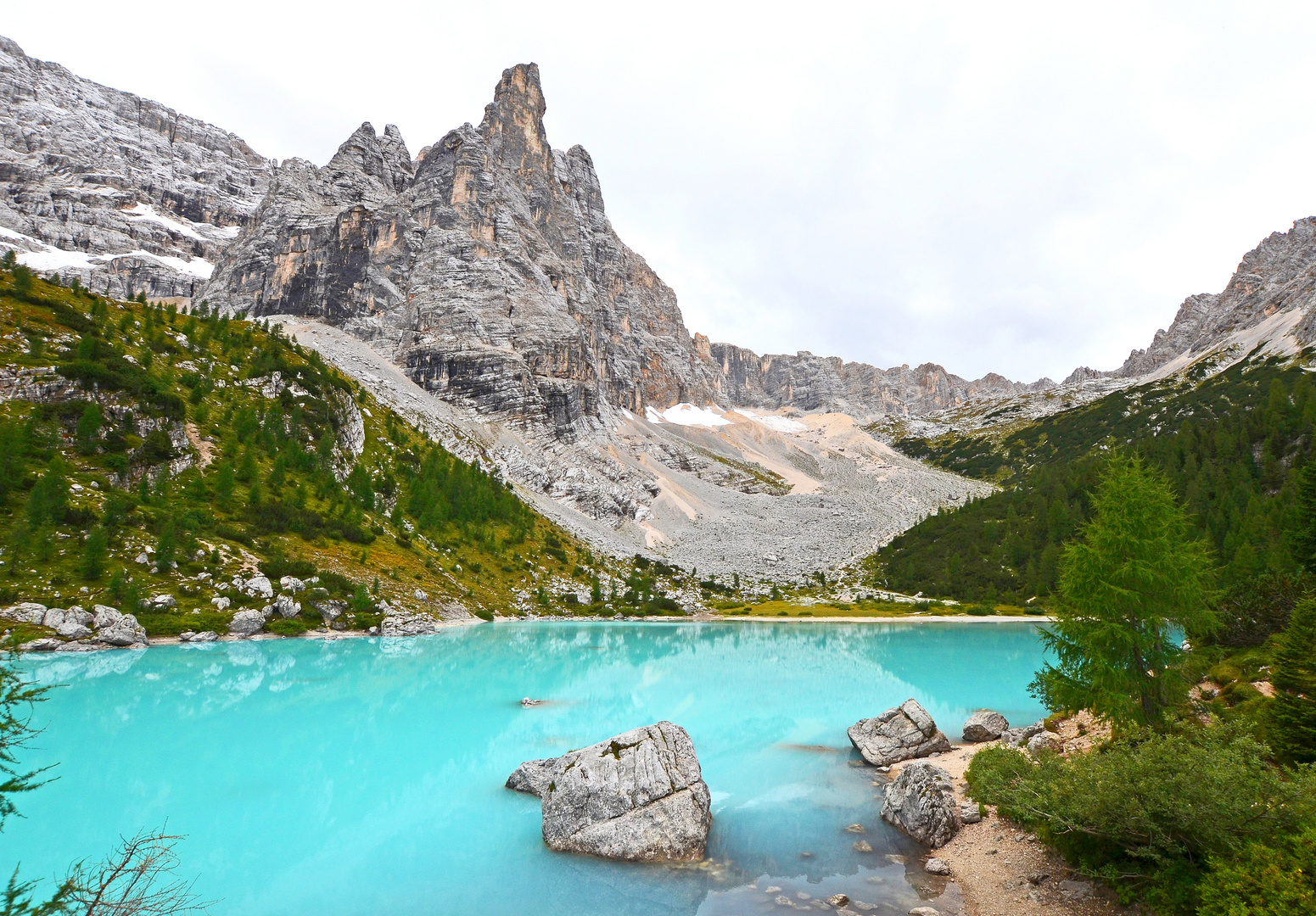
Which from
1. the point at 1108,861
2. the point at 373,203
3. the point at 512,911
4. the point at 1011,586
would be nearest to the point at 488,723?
the point at 512,911

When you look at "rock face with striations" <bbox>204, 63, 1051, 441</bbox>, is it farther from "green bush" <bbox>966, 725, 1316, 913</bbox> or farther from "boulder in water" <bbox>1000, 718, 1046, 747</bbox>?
"green bush" <bbox>966, 725, 1316, 913</bbox>

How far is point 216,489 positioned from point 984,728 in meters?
68.8

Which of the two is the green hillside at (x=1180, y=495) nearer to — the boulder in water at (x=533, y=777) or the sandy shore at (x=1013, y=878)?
the sandy shore at (x=1013, y=878)

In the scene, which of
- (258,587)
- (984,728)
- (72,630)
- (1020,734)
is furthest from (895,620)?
(72,630)

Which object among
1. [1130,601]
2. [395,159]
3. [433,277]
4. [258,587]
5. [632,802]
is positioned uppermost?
[395,159]

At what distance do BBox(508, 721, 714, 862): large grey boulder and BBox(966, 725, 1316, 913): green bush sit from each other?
7.79m

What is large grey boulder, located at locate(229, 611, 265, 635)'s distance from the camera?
47031 millimetres

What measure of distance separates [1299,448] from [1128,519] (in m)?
104

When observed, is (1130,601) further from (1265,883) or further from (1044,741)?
(1265,883)

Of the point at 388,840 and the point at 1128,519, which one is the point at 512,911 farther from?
the point at 1128,519

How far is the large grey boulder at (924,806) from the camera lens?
16125mm

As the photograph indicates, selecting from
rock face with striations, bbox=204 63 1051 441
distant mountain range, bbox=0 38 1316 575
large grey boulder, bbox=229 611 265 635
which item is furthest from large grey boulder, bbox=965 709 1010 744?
rock face with striations, bbox=204 63 1051 441

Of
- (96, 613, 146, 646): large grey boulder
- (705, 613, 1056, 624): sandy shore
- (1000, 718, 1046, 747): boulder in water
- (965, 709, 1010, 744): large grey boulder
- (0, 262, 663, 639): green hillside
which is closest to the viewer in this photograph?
(1000, 718, 1046, 747): boulder in water

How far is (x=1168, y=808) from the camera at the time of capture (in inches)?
375
